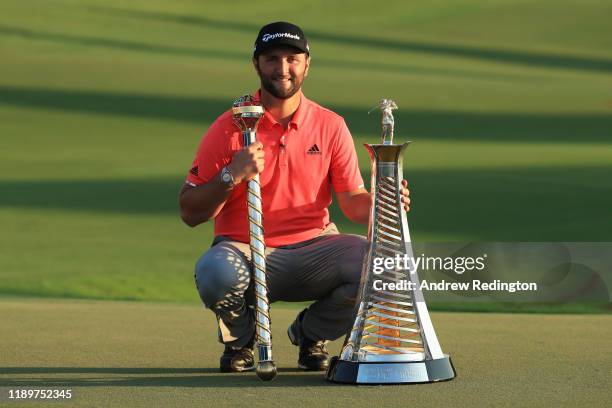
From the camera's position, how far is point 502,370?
15.9 feet

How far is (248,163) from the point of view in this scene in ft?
14.8

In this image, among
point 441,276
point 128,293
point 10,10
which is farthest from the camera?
point 10,10

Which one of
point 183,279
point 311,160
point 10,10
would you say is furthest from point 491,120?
point 10,10

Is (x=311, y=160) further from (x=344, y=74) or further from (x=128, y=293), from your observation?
(x=344, y=74)

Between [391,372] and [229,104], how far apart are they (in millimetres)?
18562

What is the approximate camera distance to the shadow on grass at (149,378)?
4535mm

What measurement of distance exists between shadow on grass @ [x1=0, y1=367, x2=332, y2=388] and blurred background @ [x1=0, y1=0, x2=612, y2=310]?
339cm

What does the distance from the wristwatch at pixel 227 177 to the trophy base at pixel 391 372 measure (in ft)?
2.29

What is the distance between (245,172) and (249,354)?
777mm

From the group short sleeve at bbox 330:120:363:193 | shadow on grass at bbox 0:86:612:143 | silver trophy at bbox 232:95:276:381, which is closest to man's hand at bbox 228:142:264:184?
silver trophy at bbox 232:95:276:381

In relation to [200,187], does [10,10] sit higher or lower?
higher

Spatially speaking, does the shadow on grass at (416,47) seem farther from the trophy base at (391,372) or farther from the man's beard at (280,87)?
the trophy base at (391,372)

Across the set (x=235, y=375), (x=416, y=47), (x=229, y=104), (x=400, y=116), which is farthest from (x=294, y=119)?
(x=416, y=47)

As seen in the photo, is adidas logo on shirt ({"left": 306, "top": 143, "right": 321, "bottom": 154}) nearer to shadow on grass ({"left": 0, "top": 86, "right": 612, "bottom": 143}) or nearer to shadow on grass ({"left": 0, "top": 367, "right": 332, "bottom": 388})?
shadow on grass ({"left": 0, "top": 367, "right": 332, "bottom": 388})
